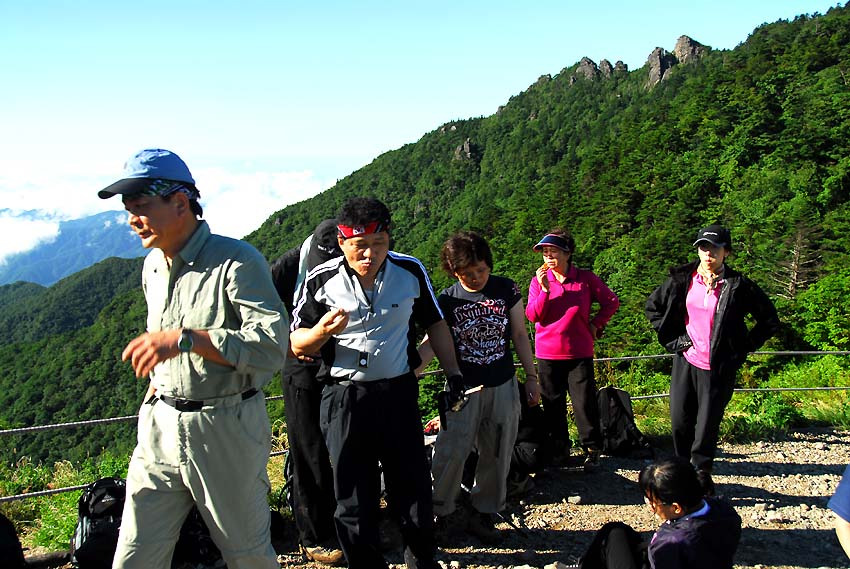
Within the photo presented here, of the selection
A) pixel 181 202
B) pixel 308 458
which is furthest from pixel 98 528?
pixel 181 202

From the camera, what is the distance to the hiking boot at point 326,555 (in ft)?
11.6

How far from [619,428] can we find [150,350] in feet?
13.0

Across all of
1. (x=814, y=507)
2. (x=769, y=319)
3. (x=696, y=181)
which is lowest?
(x=814, y=507)

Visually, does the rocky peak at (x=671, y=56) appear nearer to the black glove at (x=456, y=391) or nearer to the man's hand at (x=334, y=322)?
the black glove at (x=456, y=391)

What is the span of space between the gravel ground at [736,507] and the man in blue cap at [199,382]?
137cm

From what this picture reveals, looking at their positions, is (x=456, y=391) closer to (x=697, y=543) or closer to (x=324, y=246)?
(x=324, y=246)

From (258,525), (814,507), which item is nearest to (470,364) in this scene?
(258,525)

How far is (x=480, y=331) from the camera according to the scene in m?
3.83

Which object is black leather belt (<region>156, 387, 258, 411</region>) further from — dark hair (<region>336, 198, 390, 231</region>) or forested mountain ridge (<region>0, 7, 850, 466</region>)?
forested mountain ridge (<region>0, 7, 850, 466</region>)

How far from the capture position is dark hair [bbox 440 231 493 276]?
3.77m

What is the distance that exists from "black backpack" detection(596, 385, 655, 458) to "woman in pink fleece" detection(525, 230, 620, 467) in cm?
20

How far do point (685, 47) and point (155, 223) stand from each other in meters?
115

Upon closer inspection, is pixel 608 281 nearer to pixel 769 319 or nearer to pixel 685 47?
pixel 769 319

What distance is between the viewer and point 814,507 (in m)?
4.26
